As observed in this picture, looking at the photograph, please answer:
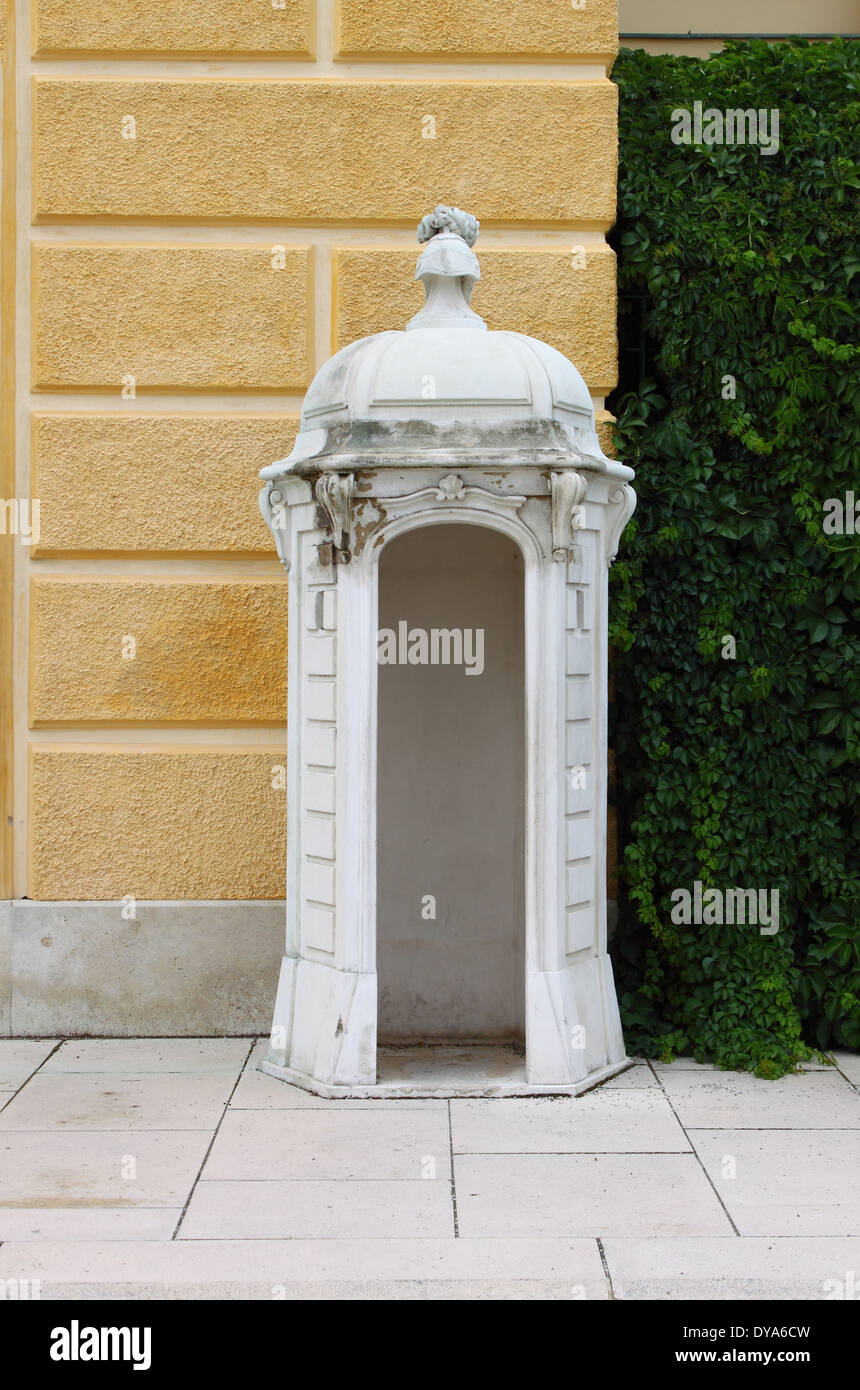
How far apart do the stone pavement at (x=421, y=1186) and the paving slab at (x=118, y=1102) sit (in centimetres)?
1

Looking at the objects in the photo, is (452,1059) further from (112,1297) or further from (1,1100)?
(112,1297)

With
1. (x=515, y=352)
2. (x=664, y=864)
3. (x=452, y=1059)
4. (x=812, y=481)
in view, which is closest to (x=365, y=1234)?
(x=452, y=1059)

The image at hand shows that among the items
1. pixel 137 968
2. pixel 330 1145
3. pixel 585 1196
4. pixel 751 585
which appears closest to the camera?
pixel 585 1196

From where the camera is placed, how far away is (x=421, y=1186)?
15.4 feet

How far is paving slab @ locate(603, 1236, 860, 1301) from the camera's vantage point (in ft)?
12.8

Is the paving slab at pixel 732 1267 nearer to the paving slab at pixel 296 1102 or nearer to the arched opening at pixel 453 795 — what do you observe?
the paving slab at pixel 296 1102

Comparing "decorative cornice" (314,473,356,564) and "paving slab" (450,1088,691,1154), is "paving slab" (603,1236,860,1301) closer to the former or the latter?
"paving slab" (450,1088,691,1154)

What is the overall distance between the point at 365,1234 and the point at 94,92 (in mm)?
4900

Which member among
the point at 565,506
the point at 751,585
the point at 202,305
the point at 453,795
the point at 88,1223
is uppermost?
the point at 202,305

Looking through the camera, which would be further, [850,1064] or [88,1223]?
[850,1064]

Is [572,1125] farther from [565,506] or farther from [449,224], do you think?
[449,224]

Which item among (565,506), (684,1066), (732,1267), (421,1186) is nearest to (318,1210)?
(421,1186)

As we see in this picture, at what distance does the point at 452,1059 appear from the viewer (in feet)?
19.8

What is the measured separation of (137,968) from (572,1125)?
2173 mm
